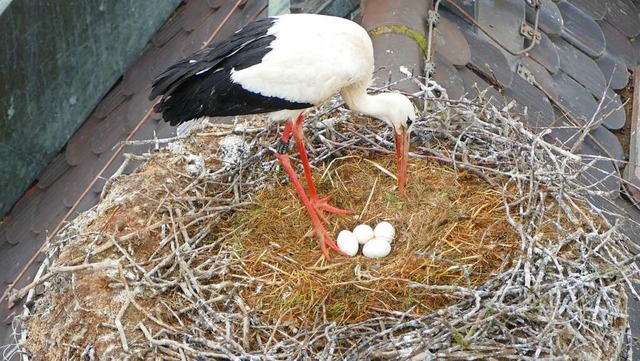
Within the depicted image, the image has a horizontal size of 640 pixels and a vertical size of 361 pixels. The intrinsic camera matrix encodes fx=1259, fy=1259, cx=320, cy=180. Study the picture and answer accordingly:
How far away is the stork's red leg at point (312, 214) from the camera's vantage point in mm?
6555

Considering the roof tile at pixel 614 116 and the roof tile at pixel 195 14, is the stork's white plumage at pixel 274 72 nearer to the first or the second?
the roof tile at pixel 195 14

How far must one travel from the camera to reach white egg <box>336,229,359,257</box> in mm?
6512

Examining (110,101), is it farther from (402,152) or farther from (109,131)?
(402,152)

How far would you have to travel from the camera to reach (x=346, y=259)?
21.2 feet

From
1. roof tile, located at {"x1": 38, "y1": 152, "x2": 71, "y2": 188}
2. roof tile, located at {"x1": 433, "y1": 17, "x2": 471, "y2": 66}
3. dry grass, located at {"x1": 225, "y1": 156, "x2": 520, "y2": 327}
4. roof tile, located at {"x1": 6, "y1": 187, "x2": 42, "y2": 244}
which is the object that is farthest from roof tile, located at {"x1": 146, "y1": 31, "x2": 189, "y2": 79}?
roof tile, located at {"x1": 433, "y1": 17, "x2": 471, "y2": 66}

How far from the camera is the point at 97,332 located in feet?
20.0

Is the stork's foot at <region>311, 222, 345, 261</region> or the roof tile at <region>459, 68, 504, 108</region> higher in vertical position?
the stork's foot at <region>311, 222, 345, 261</region>

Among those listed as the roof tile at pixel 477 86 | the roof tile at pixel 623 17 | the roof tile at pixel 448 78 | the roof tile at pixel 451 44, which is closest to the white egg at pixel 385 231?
the roof tile at pixel 448 78

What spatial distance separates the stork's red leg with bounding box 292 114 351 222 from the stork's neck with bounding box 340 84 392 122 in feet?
0.94

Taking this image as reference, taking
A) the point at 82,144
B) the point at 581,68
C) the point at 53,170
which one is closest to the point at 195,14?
the point at 82,144

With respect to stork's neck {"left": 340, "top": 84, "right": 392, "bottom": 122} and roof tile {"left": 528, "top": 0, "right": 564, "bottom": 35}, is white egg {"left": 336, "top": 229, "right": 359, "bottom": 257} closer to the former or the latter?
stork's neck {"left": 340, "top": 84, "right": 392, "bottom": 122}

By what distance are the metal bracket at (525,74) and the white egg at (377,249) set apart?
1640 mm

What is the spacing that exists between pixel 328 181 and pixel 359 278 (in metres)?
0.91

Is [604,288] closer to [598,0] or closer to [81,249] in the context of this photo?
[81,249]
